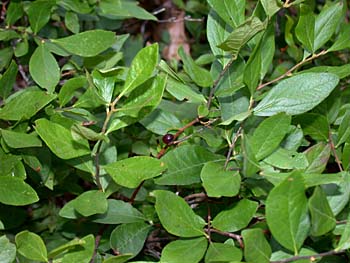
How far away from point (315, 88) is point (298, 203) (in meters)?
0.19

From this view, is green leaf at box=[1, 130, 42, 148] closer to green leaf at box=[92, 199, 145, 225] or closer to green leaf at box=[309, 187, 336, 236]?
green leaf at box=[92, 199, 145, 225]

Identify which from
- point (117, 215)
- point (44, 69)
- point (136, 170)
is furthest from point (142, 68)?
point (44, 69)

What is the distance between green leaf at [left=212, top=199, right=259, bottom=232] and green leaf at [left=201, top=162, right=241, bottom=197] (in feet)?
0.14

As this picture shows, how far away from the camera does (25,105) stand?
2.78 feet

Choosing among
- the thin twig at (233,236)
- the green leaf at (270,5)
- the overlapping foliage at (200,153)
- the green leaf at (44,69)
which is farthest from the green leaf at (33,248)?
the green leaf at (270,5)

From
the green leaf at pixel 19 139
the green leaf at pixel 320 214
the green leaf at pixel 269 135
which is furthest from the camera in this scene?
the green leaf at pixel 19 139

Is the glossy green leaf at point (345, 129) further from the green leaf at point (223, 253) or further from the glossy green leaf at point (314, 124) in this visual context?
the green leaf at point (223, 253)

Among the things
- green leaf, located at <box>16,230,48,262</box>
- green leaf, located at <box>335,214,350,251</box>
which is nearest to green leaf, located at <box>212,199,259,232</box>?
green leaf, located at <box>335,214,350,251</box>

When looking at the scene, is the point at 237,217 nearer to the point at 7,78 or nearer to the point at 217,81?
the point at 217,81

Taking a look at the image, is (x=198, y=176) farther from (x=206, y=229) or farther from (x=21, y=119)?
(x=21, y=119)

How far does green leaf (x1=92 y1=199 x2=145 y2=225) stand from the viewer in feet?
2.65

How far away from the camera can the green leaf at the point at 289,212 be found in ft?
1.93

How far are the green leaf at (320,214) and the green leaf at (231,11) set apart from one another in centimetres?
32

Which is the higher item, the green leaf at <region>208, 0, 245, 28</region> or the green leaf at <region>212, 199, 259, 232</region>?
the green leaf at <region>208, 0, 245, 28</region>
